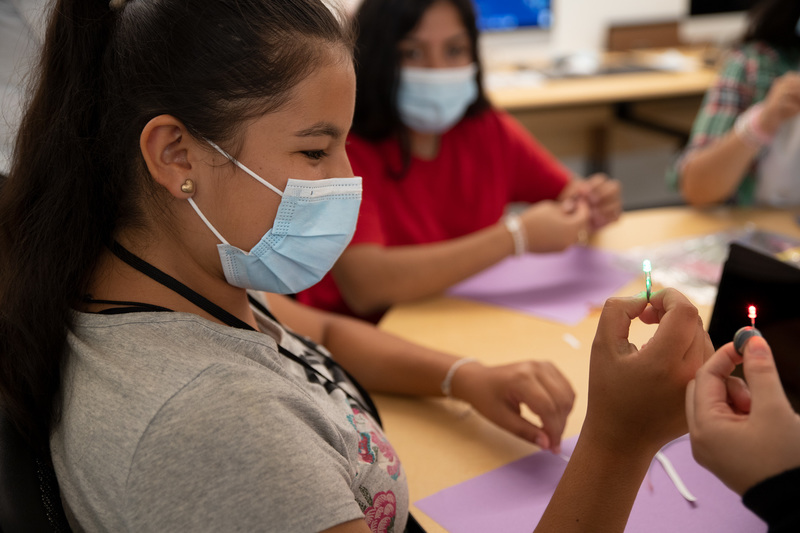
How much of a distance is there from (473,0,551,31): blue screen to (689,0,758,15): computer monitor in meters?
0.77

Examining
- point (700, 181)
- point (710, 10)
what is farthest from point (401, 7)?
point (710, 10)

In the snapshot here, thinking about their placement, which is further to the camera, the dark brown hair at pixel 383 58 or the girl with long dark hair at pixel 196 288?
the dark brown hair at pixel 383 58

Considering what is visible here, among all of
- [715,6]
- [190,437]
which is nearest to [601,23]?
[715,6]

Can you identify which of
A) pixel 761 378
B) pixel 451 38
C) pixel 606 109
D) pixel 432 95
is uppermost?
pixel 451 38

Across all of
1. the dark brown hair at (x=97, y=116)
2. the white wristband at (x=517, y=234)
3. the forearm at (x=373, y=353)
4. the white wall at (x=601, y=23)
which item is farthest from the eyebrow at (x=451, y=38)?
the white wall at (x=601, y=23)

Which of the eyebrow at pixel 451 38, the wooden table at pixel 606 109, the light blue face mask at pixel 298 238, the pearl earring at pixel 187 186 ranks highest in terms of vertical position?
the eyebrow at pixel 451 38

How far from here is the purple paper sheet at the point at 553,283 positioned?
1317mm

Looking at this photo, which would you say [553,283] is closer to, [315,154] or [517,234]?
[517,234]

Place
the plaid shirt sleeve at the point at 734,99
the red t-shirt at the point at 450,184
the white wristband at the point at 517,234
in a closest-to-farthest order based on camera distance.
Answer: the white wristband at the point at 517,234, the red t-shirt at the point at 450,184, the plaid shirt sleeve at the point at 734,99

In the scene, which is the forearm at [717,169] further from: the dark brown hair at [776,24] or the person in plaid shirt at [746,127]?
the dark brown hair at [776,24]

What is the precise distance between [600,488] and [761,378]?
0.68ft

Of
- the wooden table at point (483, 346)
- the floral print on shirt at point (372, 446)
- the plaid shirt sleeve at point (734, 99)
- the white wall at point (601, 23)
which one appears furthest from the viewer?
the white wall at point (601, 23)

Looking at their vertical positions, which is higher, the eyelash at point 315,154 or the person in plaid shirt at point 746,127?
the eyelash at point 315,154

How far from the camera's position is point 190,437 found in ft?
1.87
